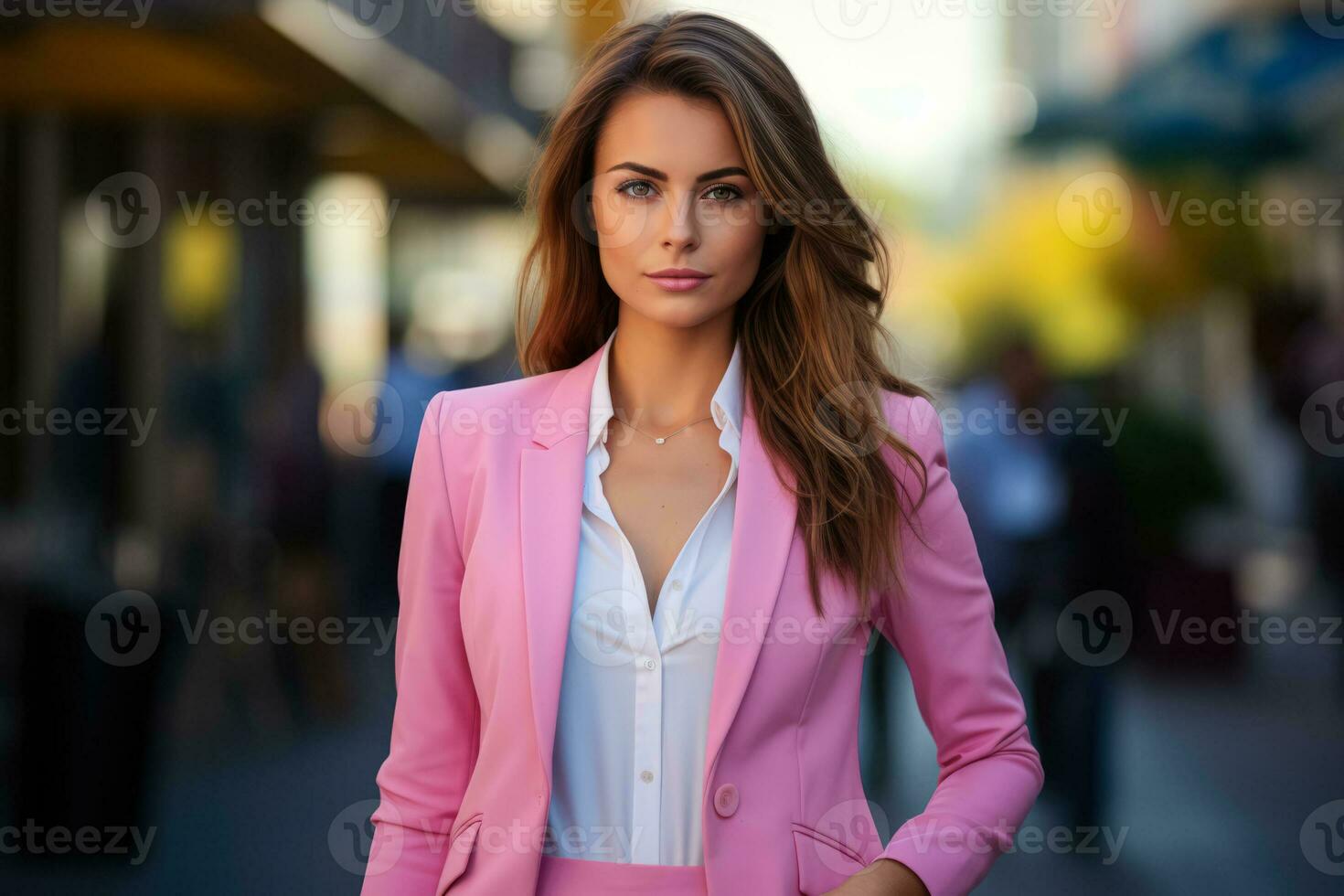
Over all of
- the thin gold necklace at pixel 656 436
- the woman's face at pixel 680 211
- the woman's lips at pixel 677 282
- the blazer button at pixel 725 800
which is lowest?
the blazer button at pixel 725 800

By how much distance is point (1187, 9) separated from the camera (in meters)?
13.2

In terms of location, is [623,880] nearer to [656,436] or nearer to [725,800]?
[725,800]

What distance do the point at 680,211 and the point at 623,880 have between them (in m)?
1.01

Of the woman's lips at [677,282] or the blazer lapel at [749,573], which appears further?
the woman's lips at [677,282]

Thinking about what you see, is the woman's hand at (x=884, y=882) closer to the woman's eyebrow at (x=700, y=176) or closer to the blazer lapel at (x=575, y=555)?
the blazer lapel at (x=575, y=555)

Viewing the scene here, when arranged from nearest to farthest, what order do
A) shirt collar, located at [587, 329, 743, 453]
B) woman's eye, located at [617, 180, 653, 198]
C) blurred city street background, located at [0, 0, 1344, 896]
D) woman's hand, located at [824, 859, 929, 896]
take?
woman's hand, located at [824, 859, 929, 896] → woman's eye, located at [617, 180, 653, 198] → shirt collar, located at [587, 329, 743, 453] → blurred city street background, located at [0, 0, 1344, 896]

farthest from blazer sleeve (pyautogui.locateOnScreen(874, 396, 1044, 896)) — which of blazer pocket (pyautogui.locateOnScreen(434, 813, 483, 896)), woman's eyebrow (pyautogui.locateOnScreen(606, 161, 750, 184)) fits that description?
blazer pocket (pyautogui.locateOnScreen(434, 813, 483, 896))

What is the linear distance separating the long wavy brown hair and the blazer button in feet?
1.02

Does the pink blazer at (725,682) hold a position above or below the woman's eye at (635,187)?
below

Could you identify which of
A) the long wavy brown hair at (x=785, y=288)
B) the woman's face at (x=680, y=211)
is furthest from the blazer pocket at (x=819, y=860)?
the woman's face at (x=680, y=211)

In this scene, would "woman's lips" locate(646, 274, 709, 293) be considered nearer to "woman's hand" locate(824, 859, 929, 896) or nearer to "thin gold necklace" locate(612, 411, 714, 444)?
"thin gold necklace" locate(612, 411, 714, 444)

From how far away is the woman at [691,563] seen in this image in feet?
7.35

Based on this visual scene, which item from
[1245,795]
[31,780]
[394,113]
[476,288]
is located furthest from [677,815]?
[476,288]

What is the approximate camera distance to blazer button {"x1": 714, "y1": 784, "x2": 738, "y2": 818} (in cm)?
219
